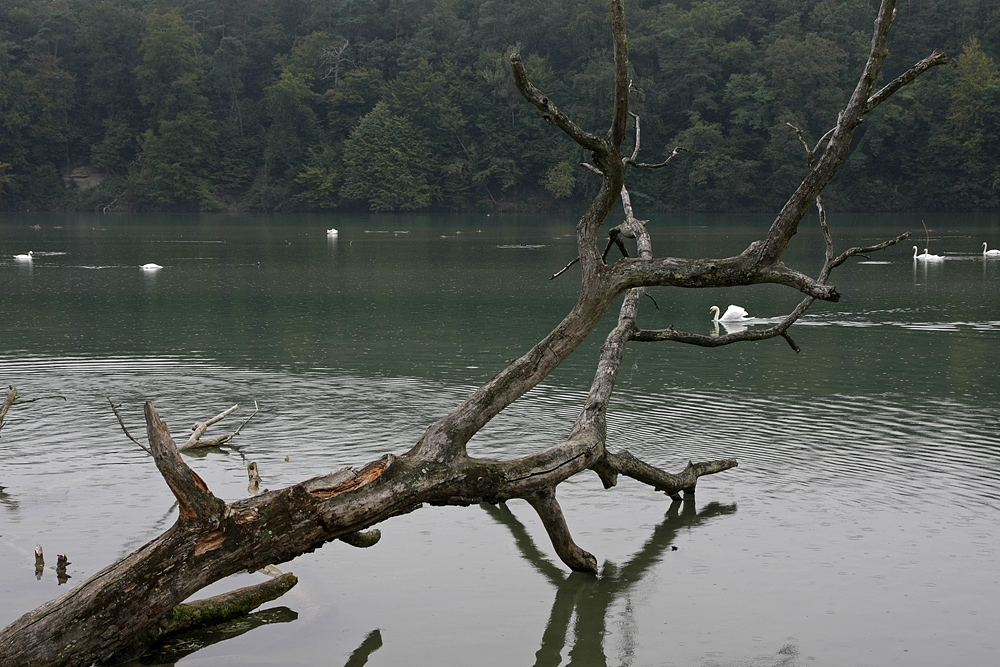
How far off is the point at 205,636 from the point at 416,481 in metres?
1.75

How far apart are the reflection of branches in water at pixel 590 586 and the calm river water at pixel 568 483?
0.03 m

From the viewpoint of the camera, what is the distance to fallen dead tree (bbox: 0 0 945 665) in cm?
561

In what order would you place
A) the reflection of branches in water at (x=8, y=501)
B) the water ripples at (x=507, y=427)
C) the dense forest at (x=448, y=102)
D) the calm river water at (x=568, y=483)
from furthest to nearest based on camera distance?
the dense forest at (x=448, y=102), the water ripples at (x=507, y=427), the reflection of branches in water at (x=8, y=501), the calm river water at (x=568, y=483)

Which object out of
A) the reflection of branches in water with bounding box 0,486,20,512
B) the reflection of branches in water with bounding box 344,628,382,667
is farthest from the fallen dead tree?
the reflection of branches in water with bounding box 0,486,20,512

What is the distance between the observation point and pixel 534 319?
21766 millimetres

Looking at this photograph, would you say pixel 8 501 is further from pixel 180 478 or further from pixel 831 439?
pixel 831 439

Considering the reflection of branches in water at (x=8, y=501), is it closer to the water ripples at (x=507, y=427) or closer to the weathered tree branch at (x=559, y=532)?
the water ripples at (x=507, y=427)

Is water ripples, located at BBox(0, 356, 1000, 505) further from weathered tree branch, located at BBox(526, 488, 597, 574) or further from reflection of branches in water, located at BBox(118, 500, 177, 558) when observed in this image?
weathered tree branch, located at BBox(526, 488, 597, 574)

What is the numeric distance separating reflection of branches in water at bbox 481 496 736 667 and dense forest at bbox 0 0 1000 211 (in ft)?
197

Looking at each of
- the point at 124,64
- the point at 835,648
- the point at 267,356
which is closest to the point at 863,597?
the point at 835,648

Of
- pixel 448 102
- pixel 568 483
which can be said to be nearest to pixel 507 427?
pixel 568 483

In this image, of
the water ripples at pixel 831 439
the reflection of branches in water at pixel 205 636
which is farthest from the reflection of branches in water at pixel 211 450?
the reflection of branches in water at pixel 205 636

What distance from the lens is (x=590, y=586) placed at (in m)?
7.97

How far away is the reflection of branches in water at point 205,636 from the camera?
258 inches
